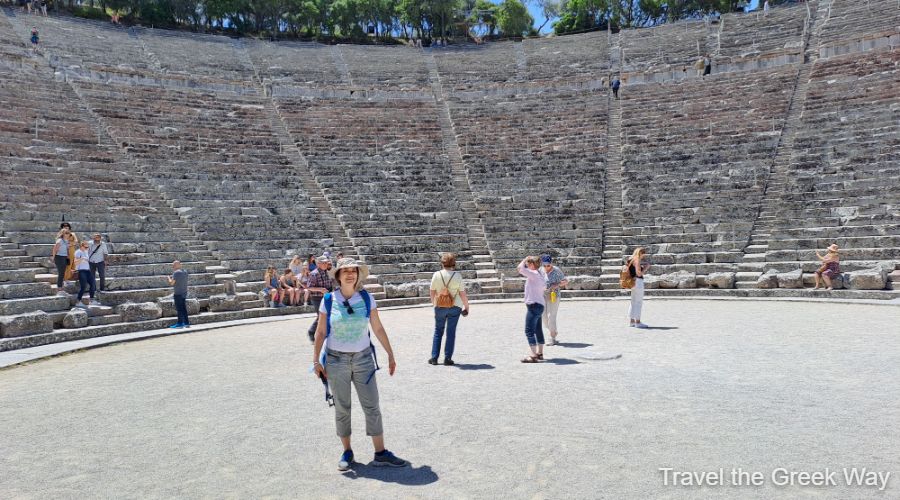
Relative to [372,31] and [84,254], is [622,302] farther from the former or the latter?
[372,31]

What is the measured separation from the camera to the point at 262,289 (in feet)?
54.7

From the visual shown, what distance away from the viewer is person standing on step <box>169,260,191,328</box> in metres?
13.0

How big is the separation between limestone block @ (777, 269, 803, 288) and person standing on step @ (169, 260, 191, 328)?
13.9m

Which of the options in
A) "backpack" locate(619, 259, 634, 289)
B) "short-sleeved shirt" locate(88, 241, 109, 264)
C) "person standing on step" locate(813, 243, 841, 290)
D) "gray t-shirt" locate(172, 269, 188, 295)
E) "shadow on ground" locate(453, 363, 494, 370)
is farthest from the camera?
"person standing on step" locate(813, 243, 841, 290)

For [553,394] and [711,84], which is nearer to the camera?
[553,394]

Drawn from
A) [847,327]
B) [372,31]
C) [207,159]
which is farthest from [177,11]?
[847,327]

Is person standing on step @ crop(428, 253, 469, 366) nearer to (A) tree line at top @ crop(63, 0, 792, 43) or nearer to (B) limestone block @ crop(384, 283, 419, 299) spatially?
(B) limestone block @ crop(384, 283, 419, 299)

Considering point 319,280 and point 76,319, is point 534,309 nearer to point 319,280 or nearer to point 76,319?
point 319,280

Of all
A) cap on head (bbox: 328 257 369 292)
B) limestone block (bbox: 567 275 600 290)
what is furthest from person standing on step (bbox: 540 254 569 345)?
limestone block (bbox: 567 275 600 290)

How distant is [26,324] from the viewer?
1102 centimetres

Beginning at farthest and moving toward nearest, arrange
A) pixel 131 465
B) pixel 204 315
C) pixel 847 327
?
pixel 204 315
pixel 847 327
pixel 131 465

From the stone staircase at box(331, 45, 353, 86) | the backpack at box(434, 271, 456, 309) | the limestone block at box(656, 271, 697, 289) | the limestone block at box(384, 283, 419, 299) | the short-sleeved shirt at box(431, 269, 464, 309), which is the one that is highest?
the stone staircase at box(331, 45, 353, 86)

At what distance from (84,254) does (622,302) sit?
1223 centimetres

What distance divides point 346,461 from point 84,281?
1030 centimetres
